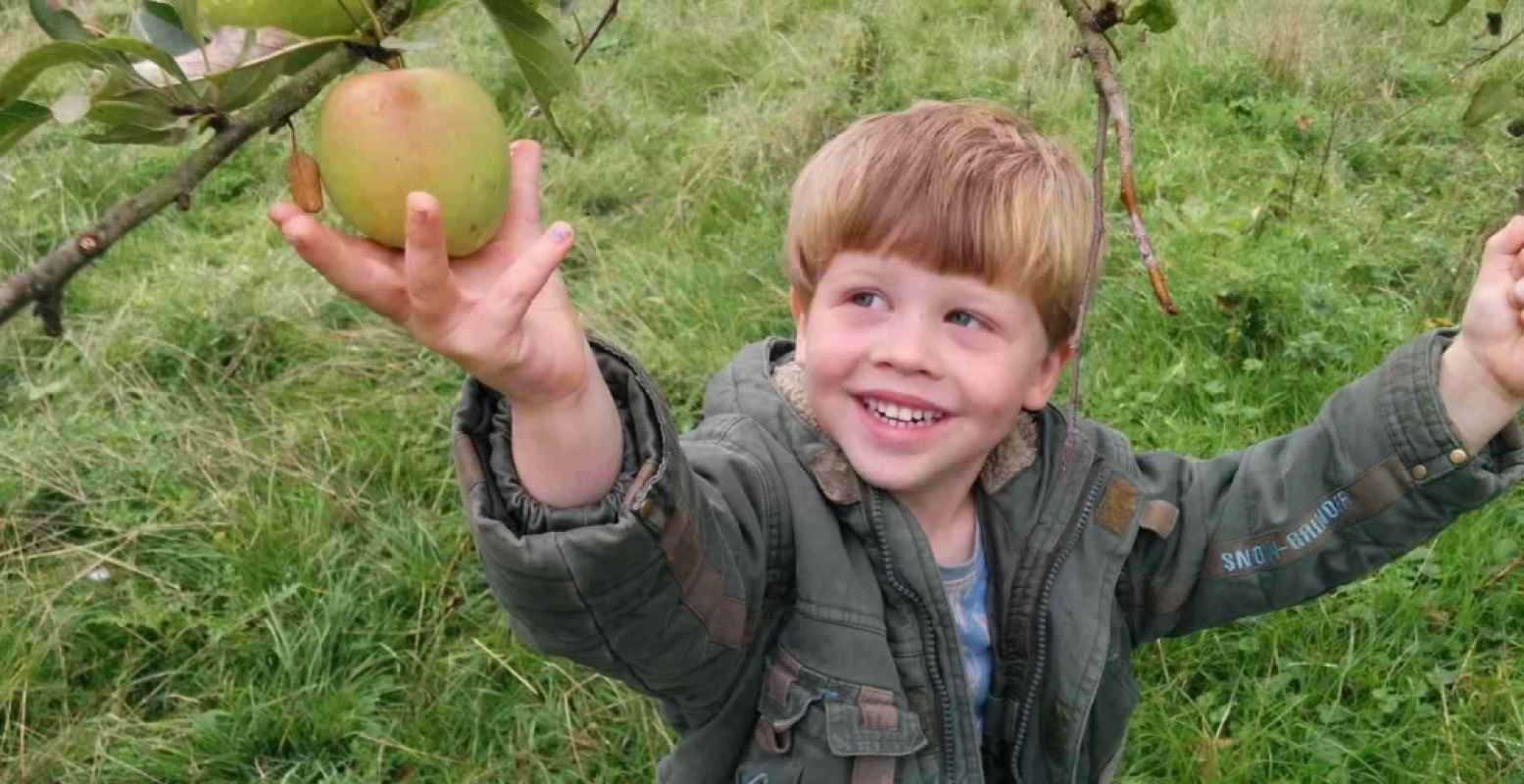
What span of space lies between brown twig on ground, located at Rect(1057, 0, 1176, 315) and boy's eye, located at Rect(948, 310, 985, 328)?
624 mm

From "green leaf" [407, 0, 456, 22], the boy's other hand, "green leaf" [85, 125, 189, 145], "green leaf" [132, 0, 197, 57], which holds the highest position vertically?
"green leaf" [407, 0, 456, 22]

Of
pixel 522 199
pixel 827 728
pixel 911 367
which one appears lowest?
pixel 827 728

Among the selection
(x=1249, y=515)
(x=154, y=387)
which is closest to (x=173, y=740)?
(x=154, y=387)

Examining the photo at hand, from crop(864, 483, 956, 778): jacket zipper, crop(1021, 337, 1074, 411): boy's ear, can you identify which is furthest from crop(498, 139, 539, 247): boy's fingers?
crop(1021, 337, 1074, 411): boy's ear

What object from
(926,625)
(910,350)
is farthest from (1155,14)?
(926,625)

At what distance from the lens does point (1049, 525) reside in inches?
62.2

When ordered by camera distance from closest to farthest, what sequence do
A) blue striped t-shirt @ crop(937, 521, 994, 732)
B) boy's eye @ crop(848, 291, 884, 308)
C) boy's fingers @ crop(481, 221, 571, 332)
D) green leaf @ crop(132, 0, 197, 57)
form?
green leaf @ crop(132, 0, 197, 57) → boy's fingers @ crop(481, 221, 571, 332) → boy's eye @ crop(848, 291, 884, 308) → blue striped t-shirt @ crop(937, 521, 994, 732)

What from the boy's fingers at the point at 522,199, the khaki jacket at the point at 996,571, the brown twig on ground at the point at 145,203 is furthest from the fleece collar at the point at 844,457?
the brown twig on ground at the point at 145,203

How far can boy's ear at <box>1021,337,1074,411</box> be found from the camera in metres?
1.56

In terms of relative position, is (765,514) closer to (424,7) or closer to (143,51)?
(424,7)

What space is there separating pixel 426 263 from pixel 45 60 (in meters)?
0.22

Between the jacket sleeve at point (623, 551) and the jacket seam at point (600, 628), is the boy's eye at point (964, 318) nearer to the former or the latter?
the jacket sleeve at point (623, 551)

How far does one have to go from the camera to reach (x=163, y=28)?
Result: 2.42 ft

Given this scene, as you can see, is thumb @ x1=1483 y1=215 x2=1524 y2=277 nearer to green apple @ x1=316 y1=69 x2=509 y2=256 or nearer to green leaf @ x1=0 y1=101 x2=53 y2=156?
green apple @ x1=316 y1=69 x2=509 y2=256
